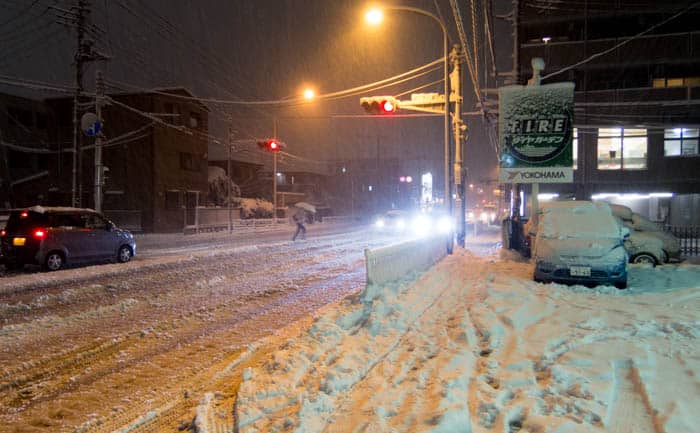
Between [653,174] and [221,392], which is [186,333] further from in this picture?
[653,174]

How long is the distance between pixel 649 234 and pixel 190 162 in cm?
3402

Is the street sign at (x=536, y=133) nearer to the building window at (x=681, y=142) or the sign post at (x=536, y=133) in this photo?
the sign post at (x=536, y=133)

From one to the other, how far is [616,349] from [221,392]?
4.30 meters

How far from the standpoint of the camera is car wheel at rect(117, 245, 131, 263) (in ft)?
54.1

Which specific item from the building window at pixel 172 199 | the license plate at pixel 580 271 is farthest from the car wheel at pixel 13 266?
the building window at pixel 172 199

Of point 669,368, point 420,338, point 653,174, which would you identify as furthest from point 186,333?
point 653,174

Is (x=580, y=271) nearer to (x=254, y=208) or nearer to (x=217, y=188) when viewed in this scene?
(x=217, y=188)

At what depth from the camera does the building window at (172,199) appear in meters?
37.0

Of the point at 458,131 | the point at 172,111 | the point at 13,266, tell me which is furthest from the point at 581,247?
the point at 172,111

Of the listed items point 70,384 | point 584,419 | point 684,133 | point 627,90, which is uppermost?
point 627,90

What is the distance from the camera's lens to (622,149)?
29938mm

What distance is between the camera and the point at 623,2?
2945 cm

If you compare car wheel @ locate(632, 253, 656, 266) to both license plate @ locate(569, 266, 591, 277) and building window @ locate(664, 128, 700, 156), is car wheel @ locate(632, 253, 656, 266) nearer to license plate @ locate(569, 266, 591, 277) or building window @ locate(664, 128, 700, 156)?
license plate @ locate(569, 266, 591, 277)

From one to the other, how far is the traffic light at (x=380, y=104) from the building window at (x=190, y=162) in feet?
85.4
